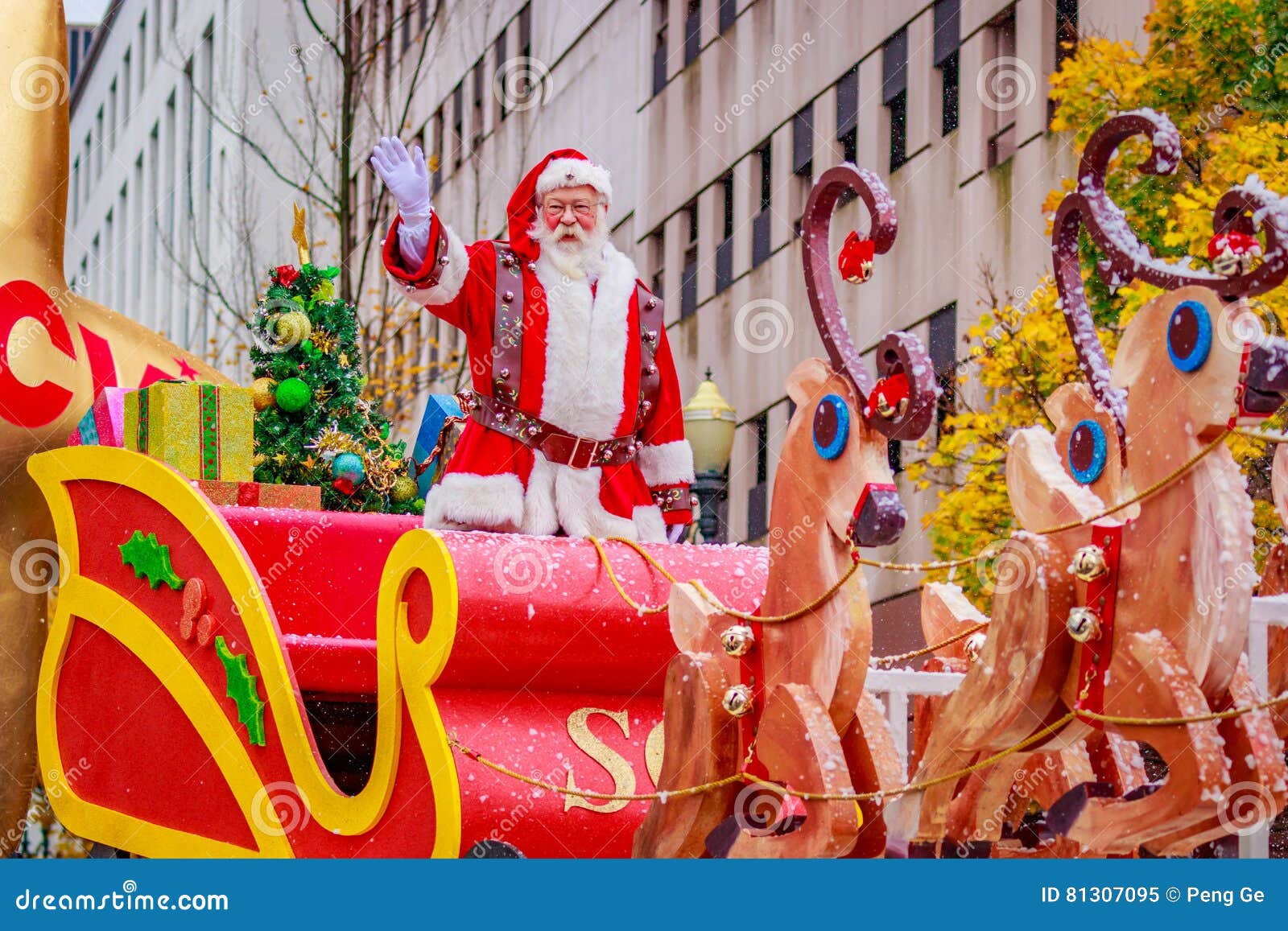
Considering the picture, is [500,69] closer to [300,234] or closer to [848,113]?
[848,113]

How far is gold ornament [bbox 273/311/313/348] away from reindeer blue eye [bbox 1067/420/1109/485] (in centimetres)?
451

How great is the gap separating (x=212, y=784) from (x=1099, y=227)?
306cm

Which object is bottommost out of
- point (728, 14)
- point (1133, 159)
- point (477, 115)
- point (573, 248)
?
point (573, 248)

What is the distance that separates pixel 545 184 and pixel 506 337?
547 millimetres

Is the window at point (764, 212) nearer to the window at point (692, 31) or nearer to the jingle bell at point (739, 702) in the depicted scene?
the window at point (692, 31)

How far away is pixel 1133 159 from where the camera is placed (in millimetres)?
9359

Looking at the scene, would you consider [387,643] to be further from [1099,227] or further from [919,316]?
[919,316]

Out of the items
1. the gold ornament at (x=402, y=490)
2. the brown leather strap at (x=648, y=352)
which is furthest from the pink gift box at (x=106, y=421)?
the brown leather strap at (x=648, y=352)

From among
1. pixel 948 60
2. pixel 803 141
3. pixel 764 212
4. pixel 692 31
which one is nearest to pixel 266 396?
pixel 948 60

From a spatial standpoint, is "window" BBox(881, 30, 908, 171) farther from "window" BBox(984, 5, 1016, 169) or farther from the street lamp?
the street lamp

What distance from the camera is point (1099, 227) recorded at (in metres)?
3.93

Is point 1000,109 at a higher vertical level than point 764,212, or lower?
lower

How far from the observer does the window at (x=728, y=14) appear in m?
19.9

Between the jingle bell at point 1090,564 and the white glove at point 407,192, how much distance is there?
257cm
